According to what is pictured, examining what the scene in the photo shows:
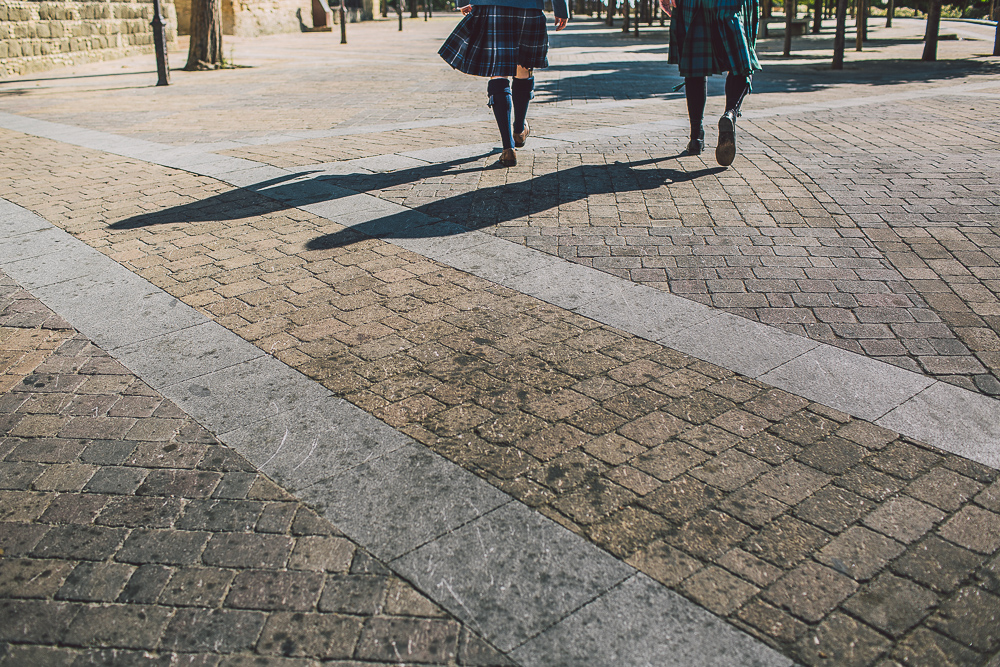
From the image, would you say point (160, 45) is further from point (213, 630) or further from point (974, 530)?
point (974, 530)

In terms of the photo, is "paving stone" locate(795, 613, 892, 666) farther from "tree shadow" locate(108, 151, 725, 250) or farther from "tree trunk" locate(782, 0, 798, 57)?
"tree trunk" locate(782, 0, 798, 57)

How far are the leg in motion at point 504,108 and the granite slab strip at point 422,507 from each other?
3649mm

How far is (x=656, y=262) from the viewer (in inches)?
174

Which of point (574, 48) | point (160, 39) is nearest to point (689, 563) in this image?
point (160, 39)

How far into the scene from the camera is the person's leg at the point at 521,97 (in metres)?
6.43

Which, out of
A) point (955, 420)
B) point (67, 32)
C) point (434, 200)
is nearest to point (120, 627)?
point (955, 420)

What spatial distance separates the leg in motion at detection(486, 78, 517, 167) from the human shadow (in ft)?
1.31

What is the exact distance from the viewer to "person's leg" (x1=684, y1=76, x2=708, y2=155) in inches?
258

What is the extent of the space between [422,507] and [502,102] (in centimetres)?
453

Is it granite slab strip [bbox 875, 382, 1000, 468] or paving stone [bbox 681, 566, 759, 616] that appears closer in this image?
paving stone [bbox 681, 566, 759, 616]

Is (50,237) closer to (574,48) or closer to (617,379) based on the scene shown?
(617,379)

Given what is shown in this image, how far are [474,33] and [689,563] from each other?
16.0 ft

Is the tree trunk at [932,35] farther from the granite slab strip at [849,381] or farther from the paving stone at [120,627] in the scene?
the paving stone at [120,627]

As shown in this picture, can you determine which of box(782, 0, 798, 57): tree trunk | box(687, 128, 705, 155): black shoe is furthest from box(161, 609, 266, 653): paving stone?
box(782, 0, 798, 57): tree trunk
